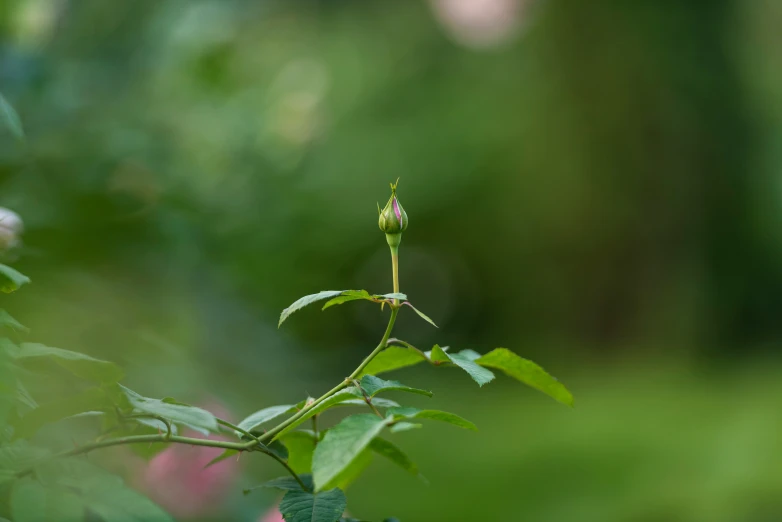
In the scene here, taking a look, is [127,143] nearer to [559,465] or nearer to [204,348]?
[204,348]

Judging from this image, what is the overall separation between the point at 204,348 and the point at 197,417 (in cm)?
99

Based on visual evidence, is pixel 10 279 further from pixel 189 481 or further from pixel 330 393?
pixel 189 481

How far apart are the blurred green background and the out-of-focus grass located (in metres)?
0.01

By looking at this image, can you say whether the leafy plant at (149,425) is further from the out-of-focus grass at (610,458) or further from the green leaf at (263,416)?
the out-of-focus grass at (610,458)

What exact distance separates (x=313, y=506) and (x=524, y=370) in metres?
0.10

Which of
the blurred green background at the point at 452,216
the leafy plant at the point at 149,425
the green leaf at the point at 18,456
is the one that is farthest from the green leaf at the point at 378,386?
the blurred green background at the point at 452,216

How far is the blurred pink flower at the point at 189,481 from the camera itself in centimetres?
88

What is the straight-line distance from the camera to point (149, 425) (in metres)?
0.27

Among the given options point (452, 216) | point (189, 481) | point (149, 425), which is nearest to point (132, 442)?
point (149, 425)

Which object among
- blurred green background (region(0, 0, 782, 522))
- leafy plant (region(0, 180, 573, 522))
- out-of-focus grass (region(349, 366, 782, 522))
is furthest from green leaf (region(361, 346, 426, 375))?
out-of-focus grass (region(349, 366, 782, 522))

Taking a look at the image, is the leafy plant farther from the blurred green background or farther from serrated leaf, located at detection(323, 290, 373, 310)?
the blurred green background

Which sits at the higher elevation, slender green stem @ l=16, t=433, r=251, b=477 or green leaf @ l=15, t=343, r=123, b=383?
green leaf @ l=15, t=343, r=123, b=383

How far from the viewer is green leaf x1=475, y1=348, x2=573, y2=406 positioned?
300 mm

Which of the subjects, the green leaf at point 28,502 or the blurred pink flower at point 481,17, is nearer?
the green leaf at point 28,502
